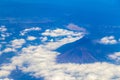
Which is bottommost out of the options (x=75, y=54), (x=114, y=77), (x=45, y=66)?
(x=114, y=77)

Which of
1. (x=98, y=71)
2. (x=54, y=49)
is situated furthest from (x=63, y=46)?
(x=98, y=71)

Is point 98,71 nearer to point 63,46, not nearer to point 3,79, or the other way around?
point 3,79

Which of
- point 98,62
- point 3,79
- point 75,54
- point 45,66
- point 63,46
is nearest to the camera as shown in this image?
point 3,79

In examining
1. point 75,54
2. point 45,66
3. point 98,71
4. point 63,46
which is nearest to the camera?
point 98,71

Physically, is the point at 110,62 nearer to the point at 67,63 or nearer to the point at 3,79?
the point at 67,63

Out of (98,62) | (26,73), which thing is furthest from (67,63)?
(26,73)

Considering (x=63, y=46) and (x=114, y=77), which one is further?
(x=63, y=46)

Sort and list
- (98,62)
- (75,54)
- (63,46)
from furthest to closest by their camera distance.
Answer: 1. (63,46)
2. (75,54)
3. (98,62)

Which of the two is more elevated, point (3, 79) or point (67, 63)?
point (67, 63)

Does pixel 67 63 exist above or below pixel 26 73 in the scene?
above
